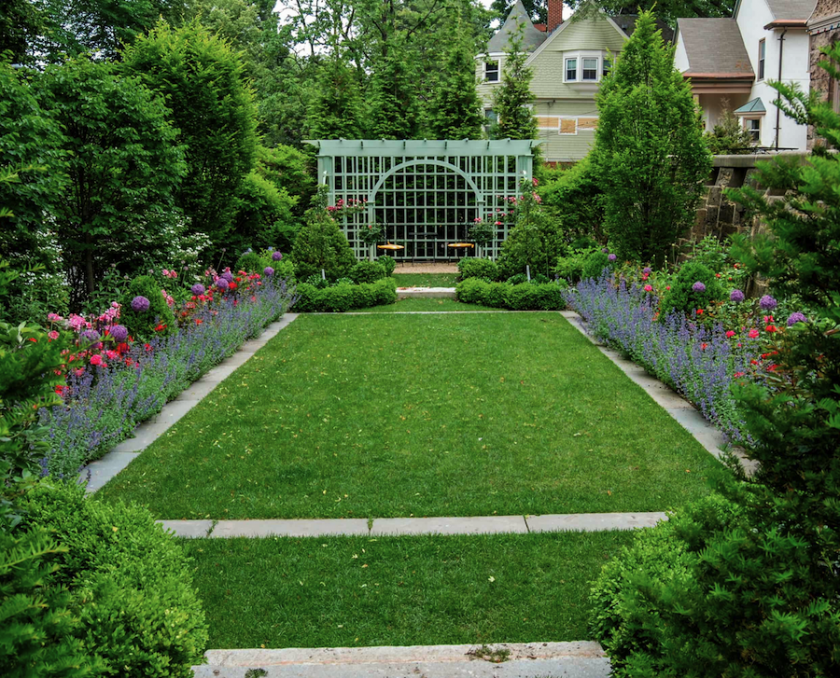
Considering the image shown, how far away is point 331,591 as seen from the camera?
3.53 m

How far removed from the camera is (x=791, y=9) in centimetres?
2422

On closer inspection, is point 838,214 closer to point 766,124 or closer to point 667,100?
point 667,100

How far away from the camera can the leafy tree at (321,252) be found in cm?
1314

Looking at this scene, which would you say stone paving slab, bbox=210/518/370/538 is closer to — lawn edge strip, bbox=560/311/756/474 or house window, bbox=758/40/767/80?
lawn edge strip, bbox=560/311/756/474

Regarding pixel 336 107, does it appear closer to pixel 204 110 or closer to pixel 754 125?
pixel 204 110

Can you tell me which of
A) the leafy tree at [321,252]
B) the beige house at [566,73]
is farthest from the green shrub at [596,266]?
the beige house at [566,73]

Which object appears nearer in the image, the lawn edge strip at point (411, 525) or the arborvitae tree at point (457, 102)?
the lawn edge strip at point (411, 525)

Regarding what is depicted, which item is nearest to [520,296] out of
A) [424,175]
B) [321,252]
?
[321,252]

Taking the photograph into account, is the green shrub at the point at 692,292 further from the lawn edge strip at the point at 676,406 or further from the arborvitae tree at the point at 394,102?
the arborvitae tree at the point at 394,102

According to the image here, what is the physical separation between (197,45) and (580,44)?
22227 millimetres

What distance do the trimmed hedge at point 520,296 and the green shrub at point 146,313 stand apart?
19.3 feet

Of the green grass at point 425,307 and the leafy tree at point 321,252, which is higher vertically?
the leafy tree at point 321,252

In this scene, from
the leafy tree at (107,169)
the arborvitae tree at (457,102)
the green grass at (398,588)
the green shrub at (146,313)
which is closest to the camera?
the green grass at (398,588)

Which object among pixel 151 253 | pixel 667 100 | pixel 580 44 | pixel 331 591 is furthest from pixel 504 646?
pixel 580 44
